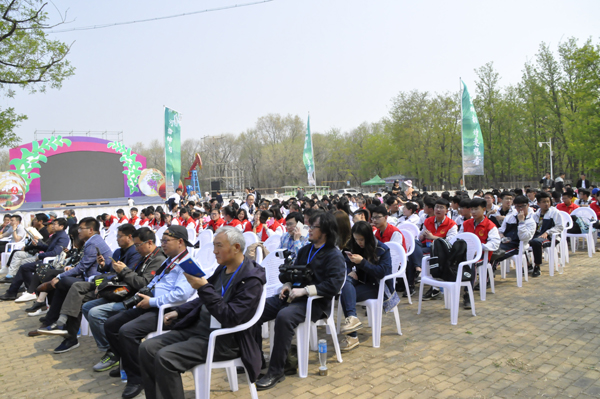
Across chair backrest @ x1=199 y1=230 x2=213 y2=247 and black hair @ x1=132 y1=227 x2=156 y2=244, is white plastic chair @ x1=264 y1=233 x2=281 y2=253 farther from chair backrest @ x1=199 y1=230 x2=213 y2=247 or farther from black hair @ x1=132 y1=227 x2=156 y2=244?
black hair @ x1=132 y1=227 x2=156 y2=244

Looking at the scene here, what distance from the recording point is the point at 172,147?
1557cm

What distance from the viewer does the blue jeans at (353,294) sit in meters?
4.20

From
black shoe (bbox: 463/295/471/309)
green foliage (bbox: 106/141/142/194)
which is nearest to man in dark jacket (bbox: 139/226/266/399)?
black shoe (bbox: 463/295/471/309)

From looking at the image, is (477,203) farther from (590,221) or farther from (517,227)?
(590,221)

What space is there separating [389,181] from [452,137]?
8238mm

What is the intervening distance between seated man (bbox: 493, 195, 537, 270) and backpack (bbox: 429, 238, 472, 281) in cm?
162

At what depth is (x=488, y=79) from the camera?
3622 centimetres

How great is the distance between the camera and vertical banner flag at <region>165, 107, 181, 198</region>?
15266 millimetres

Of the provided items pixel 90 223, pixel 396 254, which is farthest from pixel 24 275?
pixel 396 254

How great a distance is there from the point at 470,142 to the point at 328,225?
16.6m

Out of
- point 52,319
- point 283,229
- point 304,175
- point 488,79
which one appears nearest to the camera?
point 52,319

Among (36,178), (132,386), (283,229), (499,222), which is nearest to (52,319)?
(132,386)

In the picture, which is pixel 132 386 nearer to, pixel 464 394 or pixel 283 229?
pixel 464 394

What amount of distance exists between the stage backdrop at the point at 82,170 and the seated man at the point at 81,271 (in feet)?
94.2
